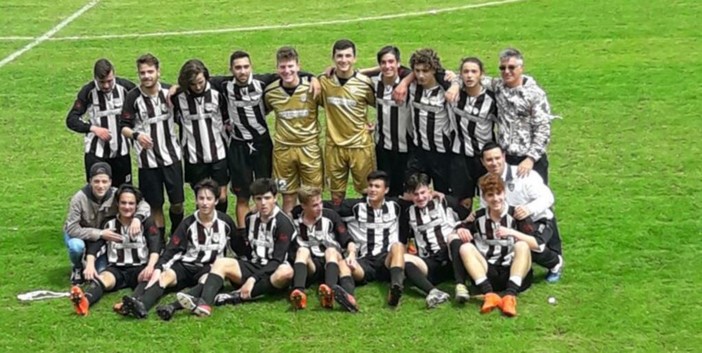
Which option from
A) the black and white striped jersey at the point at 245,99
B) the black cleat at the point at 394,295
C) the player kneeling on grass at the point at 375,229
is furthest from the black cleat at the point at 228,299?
the black and white striped jersey at the point at 245,99

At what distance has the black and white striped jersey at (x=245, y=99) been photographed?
9328mm

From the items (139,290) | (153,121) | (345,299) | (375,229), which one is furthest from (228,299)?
(153,121)

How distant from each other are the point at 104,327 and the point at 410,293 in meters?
2.33

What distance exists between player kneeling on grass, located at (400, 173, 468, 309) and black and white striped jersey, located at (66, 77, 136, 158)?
2.59 metres

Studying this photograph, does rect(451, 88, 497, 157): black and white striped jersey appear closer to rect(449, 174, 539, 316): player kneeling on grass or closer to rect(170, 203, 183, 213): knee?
rect(449, 174, 539, 316): player kneeling on grass

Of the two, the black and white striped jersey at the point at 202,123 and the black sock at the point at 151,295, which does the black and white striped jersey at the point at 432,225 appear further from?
the black sock at the point at 151,295

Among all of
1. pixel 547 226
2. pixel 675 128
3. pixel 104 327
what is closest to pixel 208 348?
pixel 104 327

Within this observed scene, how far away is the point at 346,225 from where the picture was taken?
29.3 ft

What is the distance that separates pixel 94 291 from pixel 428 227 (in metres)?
2.66

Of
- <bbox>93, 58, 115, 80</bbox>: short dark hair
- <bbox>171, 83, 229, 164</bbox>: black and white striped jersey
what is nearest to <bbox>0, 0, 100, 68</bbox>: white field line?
<bbox>93, 58, 115, 80</bbox>: short dark hair

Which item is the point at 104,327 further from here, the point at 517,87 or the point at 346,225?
the point at 517,87

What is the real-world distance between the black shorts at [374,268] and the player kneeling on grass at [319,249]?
0.46ft

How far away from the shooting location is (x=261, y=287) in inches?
336

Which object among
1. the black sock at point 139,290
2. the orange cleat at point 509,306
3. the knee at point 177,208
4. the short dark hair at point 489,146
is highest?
the short dark hair at point 489,146
